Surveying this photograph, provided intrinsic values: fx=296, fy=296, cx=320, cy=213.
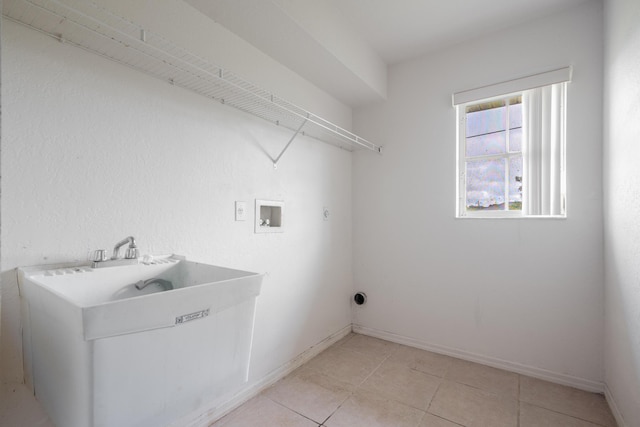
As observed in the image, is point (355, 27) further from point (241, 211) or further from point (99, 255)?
point (99, 255)

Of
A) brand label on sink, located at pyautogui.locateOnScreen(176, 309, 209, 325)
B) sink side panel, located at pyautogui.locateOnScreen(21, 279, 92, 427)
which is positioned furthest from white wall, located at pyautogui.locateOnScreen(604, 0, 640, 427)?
sink side panel, located at pyautogui.locateOnScreen(21, 279, 92, 427)

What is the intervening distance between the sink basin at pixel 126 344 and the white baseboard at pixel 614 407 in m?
A: 1.95

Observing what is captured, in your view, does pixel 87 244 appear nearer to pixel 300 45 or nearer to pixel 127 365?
pixel 127 365

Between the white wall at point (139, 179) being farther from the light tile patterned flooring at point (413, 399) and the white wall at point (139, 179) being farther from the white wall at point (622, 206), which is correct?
the white wall at point (622, 206)

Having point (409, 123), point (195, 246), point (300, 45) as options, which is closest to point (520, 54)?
point (409, 123)

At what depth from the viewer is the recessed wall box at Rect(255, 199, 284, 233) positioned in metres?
1.92

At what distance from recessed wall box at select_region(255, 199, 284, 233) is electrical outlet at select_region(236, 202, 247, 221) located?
0.32ft

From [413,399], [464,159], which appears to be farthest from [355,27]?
[413,399]

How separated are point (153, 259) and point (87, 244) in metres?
0.26

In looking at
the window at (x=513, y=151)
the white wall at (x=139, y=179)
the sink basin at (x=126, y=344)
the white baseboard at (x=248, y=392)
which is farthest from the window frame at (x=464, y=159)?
the sink basin at (x=126, y=344)

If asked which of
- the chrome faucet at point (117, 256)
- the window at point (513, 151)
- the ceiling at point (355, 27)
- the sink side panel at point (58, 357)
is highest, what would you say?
the ceiling at point (355, 27)

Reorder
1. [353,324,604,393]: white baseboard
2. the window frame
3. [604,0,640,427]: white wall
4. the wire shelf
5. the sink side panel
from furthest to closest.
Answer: the window frame → [353,324,604,393]: white baseboard → [604,0,640,427]: white wall → the wire shelf → the sink side panel

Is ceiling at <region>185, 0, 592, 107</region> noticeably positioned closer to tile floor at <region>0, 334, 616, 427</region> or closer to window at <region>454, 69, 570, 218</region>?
window at <region>454, 69, 570, 218</region>

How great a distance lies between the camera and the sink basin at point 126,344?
720mm
